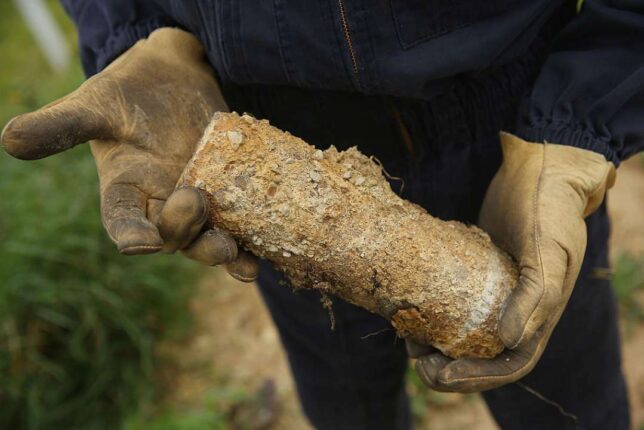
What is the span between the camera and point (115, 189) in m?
1.19

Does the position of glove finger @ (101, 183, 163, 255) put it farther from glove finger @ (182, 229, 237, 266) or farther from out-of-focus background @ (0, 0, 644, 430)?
out-of-focus background @ (0, 0, 644, 430)

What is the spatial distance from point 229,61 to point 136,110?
0.70 feet

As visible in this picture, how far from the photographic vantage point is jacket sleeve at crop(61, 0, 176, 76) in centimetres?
143

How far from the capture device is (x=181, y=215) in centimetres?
112

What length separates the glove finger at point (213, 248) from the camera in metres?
1.16

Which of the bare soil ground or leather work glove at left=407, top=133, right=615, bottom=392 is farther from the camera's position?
the bare soil ground

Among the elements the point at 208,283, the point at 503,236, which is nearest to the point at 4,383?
the point at 208,283

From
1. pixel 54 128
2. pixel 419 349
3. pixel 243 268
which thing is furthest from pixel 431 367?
pixel 54 128

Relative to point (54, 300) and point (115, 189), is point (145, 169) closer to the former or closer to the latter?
point (115, 189)

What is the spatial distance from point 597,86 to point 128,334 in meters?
2.15

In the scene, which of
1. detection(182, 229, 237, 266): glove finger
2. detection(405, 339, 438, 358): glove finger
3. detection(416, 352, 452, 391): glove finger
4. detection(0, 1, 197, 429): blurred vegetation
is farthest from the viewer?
detection(0, 1, 197, 429): blurred vegetation

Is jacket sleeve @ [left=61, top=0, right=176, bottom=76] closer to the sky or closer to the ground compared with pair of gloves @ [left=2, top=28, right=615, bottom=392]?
closer to the sky

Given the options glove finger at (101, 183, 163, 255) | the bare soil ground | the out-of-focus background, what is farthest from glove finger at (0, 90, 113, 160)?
the bare soil ground

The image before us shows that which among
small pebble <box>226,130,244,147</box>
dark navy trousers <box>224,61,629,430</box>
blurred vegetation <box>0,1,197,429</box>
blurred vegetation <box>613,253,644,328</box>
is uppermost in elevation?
small pebble <box>226,130,244,147</box>
